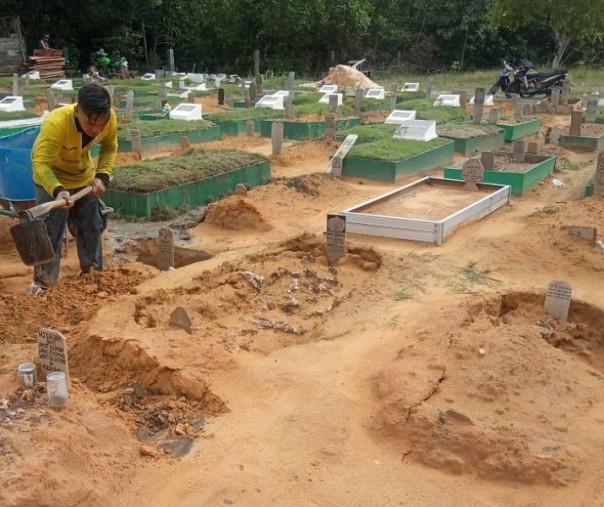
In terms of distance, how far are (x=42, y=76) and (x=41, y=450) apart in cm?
3015

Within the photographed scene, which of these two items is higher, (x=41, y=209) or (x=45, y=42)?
(x=45, y=42)

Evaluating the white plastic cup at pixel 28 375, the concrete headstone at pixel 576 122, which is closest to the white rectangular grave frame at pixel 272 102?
the concrete headstone at pixel 576 122

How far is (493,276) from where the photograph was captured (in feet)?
23.4

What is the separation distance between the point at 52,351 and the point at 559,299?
4106 millimetres

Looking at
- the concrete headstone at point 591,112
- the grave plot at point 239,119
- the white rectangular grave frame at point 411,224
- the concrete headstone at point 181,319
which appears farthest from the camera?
the concrete headstone at point 591,112

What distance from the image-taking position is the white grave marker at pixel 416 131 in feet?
46.3

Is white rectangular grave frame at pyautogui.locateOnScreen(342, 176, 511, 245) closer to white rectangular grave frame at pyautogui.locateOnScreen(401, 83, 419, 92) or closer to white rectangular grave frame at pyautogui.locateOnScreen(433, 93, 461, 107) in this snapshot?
white rectangular grave frame at pyautogui.locateOnScreen(433, 93, 461, 107)

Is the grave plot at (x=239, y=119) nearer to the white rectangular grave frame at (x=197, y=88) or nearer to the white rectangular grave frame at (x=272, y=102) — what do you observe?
the white rectangular grave frame at (x=272, y=102)

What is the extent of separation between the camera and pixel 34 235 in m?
5.30

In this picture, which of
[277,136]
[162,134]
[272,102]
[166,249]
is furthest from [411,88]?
[166,249]

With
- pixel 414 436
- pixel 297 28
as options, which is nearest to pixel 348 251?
pixel 414 436

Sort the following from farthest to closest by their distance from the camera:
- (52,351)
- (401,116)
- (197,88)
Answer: (197,88) → (401,116) → (52,351)

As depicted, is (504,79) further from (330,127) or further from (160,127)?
(160,127)

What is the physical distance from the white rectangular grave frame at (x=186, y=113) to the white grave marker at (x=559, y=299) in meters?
12.0
